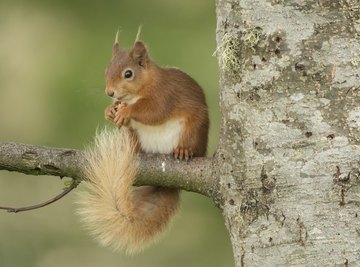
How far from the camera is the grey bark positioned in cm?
193

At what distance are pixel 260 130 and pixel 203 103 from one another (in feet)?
3.12

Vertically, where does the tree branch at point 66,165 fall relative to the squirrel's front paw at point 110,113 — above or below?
below

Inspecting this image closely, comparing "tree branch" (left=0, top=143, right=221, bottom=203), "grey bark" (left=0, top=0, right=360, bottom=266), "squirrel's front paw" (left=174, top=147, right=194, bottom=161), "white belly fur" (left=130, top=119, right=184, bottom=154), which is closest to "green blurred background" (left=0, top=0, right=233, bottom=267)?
"white belly fur" (left=130, top=119, right=184, bottom=154)

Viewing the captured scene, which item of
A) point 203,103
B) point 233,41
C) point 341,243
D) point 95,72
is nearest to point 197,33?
point 95,72

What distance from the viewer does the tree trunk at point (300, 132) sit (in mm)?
1929

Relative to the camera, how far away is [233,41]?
2.06 meters

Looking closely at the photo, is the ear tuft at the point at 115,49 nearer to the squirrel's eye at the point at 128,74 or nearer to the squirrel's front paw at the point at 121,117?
the squirrel's eye at the point at 128,74

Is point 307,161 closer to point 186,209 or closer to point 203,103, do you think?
point 203,103

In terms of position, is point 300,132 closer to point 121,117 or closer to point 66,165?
point 66,165

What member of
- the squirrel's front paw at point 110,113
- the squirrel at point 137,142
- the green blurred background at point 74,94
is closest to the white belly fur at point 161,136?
the squirrel at point 137,142

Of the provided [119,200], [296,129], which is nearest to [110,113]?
[119,200]

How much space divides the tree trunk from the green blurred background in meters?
0.96

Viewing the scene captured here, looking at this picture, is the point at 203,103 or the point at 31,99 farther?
the point at 31,99

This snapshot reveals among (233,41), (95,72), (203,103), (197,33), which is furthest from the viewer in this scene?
(197,33)
